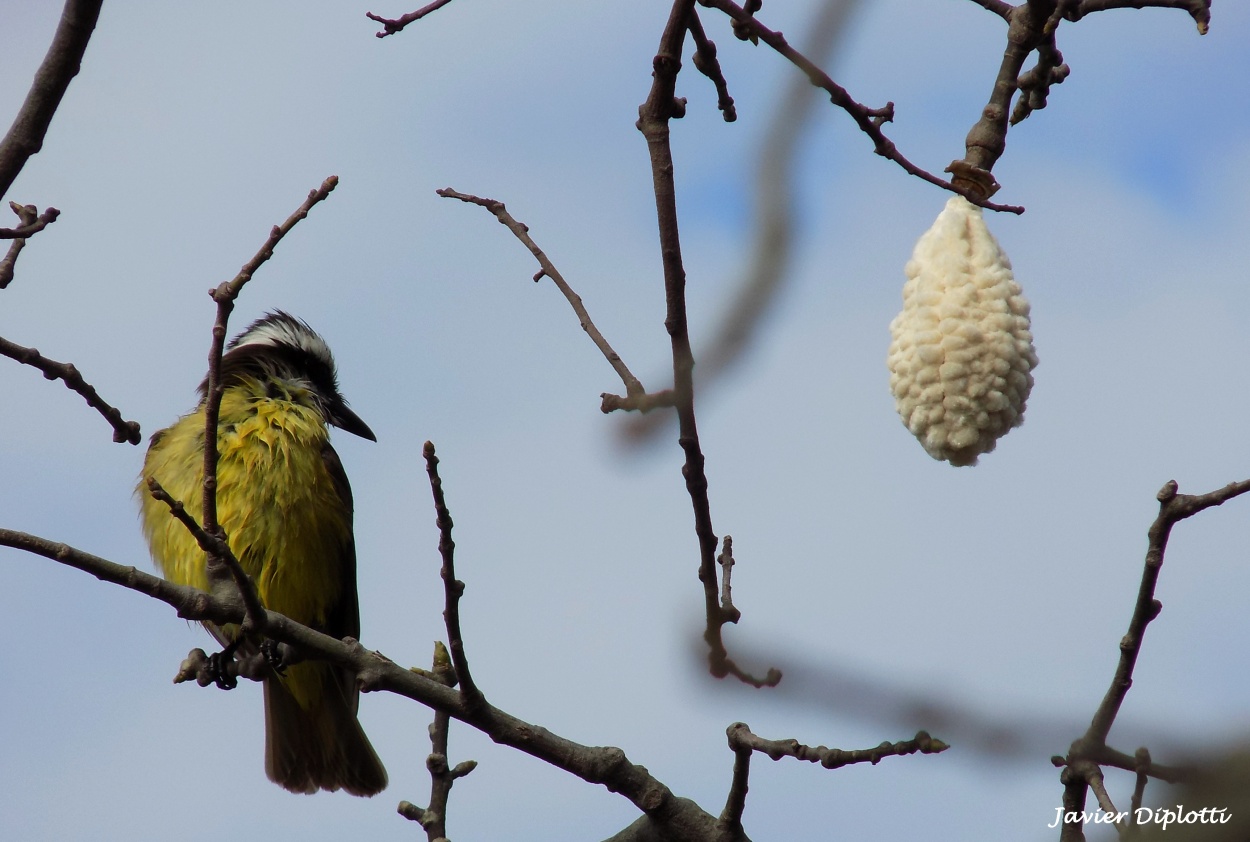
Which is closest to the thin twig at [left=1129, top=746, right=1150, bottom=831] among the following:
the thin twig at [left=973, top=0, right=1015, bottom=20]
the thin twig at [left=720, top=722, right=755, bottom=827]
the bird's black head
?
the thin twig at [left=720, top=722, right=755, bottom=827]

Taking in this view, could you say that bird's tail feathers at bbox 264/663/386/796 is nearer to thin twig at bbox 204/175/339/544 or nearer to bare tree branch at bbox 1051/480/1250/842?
thin twig at bbox 204/175/339/544

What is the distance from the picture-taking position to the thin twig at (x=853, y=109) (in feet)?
5.88

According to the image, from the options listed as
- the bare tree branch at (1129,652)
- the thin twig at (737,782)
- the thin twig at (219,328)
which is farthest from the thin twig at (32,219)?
the bare tree branch at (1129,652)

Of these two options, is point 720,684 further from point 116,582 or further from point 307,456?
point 307,456

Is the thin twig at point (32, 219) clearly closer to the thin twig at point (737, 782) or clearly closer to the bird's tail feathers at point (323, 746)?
the thin twig at point (737, 782)

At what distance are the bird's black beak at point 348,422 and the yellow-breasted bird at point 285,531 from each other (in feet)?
0.37

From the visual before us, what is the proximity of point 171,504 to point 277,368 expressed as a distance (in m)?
3.30

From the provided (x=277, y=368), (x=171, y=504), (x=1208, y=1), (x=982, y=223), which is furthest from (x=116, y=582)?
(x=277, y=368)

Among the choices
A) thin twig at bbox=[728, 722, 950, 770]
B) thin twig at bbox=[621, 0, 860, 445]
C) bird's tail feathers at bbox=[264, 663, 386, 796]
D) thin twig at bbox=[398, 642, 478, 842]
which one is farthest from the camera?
bird's tail feathers at bbox=[264, 663, 386, 796]

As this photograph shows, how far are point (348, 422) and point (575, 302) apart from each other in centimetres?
336

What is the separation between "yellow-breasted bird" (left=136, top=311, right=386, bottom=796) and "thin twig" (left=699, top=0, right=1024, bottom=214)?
3088 millimetres

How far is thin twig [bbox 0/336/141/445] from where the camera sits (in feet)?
8.38

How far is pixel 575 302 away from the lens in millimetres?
2699

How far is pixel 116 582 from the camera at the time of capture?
2.49 metres
